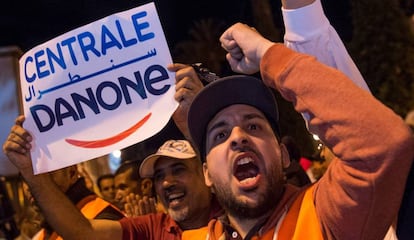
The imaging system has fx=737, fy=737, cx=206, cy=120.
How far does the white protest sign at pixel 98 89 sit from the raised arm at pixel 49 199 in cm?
5

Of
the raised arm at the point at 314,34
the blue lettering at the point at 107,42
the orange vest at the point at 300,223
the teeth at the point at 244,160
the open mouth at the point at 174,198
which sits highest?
the blue lettering at the point at 107,42

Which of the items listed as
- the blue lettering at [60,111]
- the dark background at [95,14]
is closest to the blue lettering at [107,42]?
the blue lettering at [60,111]

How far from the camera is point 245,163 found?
6.40ft

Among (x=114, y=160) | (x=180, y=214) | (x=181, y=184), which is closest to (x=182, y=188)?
(x=181, y=184)

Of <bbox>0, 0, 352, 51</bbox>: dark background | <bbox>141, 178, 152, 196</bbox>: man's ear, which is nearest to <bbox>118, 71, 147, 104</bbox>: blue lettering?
<bbox>141, 178, 152, 196</bbox>: man's ear

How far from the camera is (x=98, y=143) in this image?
2.40m

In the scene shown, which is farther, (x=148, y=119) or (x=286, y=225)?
(x=148, y=119)

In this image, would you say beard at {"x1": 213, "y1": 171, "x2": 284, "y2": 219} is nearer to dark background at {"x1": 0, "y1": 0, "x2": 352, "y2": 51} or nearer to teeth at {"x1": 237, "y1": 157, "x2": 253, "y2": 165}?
teeth at {"x1": 237, "y1": 157, "x2": 253, "y2": 165}

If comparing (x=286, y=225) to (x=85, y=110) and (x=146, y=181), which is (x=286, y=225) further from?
(x=146, y=181)

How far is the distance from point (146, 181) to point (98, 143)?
1.77 metres

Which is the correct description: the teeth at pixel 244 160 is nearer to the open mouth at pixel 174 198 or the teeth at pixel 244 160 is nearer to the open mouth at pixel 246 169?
the open mouth at pixel 246 169

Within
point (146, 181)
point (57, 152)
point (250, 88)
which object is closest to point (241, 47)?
point (250, 88)

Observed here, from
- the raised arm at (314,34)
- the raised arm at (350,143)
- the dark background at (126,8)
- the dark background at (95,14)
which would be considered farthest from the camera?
the dark background at (95,14)

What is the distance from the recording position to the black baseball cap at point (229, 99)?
6.76ft
